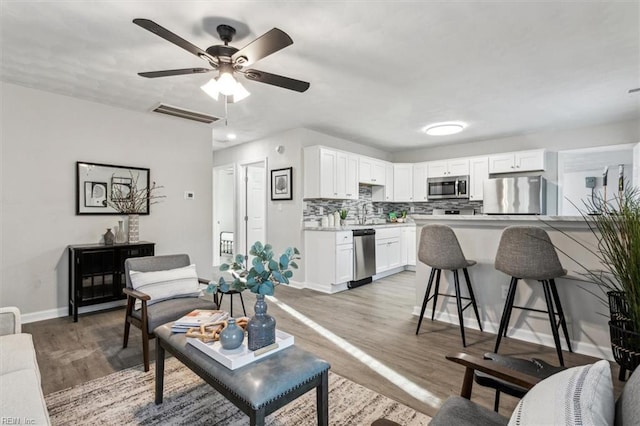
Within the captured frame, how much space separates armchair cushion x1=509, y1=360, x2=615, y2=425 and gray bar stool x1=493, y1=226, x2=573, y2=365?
5.87 feet

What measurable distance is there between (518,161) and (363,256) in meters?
2.97

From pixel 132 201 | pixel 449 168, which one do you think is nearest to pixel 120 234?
pixel 132 201

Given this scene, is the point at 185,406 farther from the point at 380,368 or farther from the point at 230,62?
the point at 230,62

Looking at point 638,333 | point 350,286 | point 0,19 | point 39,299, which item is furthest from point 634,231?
point 39,299

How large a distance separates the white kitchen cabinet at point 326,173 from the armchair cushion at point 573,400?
13.7 ft

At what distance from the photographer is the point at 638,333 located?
1771 millimetres

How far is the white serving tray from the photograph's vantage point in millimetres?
1509

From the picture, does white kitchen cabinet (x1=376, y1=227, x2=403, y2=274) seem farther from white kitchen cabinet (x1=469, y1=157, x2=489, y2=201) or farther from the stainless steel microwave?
white kitchen cabinet (x1=469, y1=157, x2=489, y2=201)

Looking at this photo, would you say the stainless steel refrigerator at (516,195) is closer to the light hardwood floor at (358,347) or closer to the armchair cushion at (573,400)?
the light hardwood floor at (358,347)

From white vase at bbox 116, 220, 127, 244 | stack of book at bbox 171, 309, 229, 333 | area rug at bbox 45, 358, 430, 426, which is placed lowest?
area rug at bbox 45, 358, 430, 426

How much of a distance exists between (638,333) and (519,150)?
4.41 metres

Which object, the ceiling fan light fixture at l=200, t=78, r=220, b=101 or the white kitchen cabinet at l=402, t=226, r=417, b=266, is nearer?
the ceiling fan light fixture at l=200, t=78, r=220, b=101

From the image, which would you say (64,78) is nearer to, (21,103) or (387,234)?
(21,103)

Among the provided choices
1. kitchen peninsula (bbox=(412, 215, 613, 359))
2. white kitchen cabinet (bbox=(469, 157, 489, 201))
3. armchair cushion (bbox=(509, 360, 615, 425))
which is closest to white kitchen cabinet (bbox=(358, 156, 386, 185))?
white kitchen cabinet (bbox=(469, 157, 489, 201))
